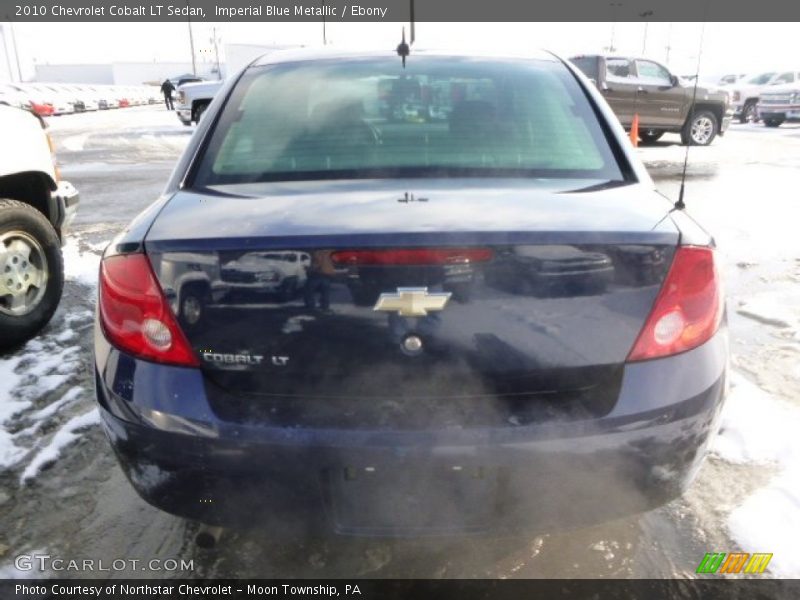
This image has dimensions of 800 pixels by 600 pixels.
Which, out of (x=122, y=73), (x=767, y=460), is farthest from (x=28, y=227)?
(x=122, y=73)

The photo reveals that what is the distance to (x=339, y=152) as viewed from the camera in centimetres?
219

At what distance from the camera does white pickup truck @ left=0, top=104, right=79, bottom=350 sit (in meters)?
3.68

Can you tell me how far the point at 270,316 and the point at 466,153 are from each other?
0.94 meters

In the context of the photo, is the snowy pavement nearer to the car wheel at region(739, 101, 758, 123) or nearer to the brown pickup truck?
the brown pickup truck

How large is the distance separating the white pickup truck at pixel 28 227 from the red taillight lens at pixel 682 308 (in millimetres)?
3446

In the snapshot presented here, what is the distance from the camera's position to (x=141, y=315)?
1.70 meters

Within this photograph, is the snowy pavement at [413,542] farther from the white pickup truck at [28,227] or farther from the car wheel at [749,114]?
the car wheel at [749,114]

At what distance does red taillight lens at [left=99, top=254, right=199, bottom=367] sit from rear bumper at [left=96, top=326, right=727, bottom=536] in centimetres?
5

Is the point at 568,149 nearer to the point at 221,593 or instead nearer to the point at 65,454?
the point at 221,593

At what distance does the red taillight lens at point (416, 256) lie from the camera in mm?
1552

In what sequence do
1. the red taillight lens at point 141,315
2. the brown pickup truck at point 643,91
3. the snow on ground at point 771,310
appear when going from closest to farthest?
Result: the red taillight lens at point 141,315, the snow on ground at point 771,310, the brown pickup truck at point 643,91

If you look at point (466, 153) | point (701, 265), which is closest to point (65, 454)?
point (466, 153)

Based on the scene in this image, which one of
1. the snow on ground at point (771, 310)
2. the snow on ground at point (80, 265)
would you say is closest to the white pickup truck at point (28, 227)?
the snow on ground at point (80, 265)

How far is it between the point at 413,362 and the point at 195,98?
56.1 feet
